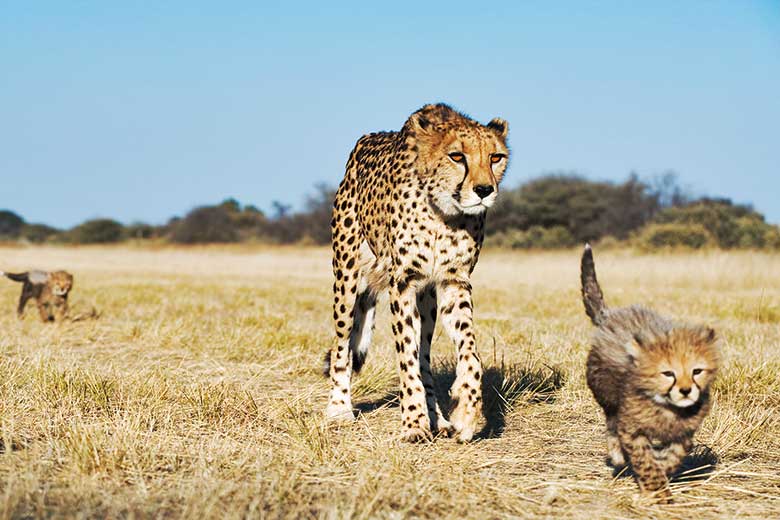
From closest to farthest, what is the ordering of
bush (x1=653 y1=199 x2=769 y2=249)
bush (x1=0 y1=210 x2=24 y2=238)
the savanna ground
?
the savanna ground < bush (x1=653 y1=199 x2=769 y2=249) < bush (x1=0 y1=210 x2=24 y2=238)

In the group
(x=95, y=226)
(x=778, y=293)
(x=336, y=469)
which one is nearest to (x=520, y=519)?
(x=336, y=469)

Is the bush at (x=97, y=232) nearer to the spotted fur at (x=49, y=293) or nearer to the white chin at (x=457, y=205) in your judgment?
the spotted fur at (x=49, y=293)

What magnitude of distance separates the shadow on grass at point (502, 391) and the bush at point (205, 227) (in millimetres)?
39098

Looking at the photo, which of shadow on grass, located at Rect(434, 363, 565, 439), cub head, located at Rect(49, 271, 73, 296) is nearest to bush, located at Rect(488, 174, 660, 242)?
cub head, located at Rect(49, 271, 73, 296)

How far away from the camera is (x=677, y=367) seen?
2.68m

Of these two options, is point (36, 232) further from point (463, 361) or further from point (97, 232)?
point (463, 361)

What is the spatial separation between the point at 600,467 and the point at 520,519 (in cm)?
85

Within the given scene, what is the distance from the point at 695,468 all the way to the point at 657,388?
626 mm

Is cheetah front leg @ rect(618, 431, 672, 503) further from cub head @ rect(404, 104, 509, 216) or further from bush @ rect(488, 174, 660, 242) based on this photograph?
bush @ rect(488, 174, 660, 242)

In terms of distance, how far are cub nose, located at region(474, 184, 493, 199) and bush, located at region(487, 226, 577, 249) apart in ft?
79.5

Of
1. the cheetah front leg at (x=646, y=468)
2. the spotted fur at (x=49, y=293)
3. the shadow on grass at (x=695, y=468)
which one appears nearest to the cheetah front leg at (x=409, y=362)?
the shadow on grass at (x=695, y=468)

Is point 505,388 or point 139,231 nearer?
point 505,388

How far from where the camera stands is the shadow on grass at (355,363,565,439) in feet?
13.7

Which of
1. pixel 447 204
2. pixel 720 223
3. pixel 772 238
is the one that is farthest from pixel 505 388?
pixel 720 223
